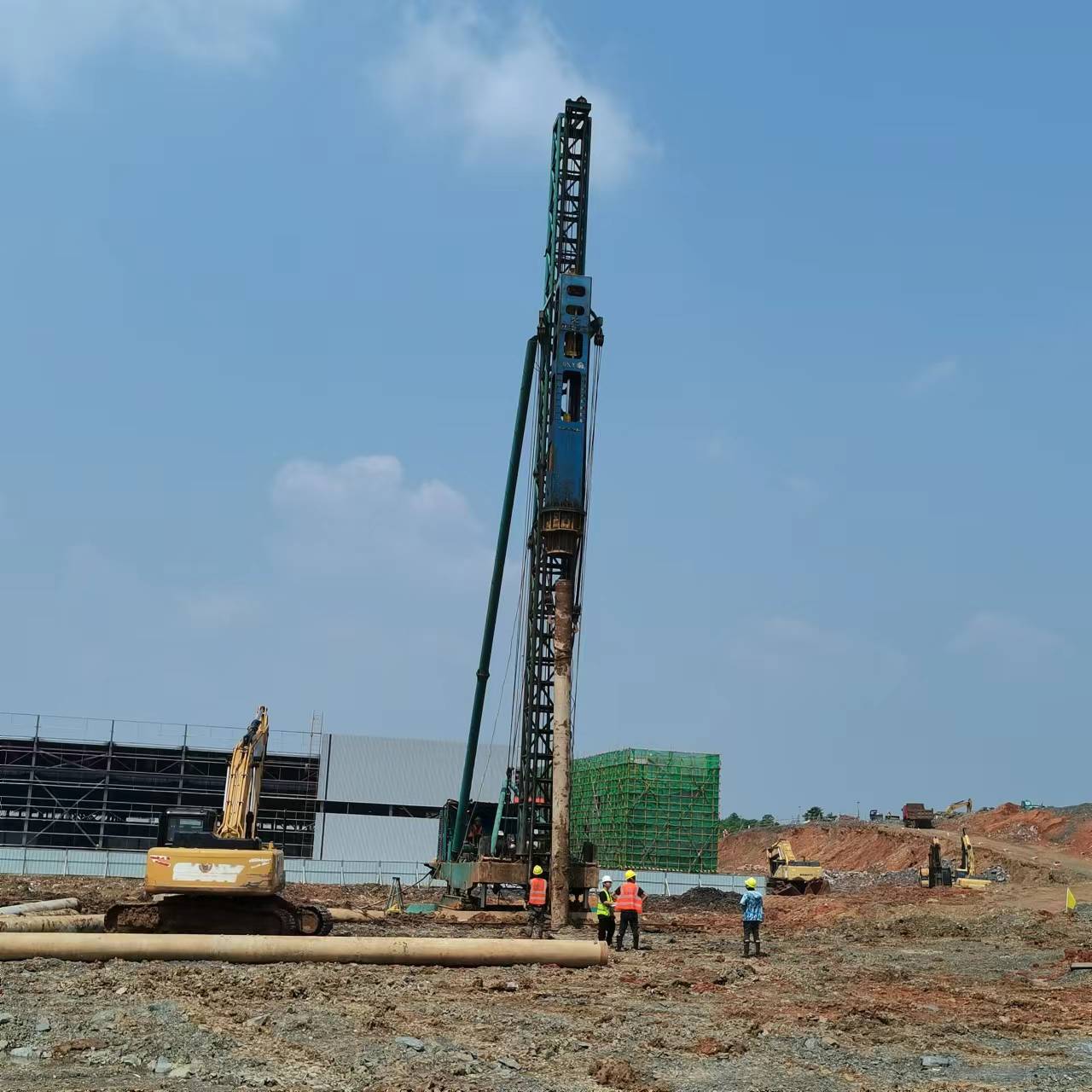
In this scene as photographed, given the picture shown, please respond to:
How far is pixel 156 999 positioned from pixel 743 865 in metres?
78.5

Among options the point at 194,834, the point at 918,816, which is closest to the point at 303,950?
the point at 194,834

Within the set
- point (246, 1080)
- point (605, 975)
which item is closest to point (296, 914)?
point (605, 975)

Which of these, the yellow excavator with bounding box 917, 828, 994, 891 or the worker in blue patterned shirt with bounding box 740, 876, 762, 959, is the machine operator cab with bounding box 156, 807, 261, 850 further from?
the yellow excavator with bounding box 917, 828, 994, 891

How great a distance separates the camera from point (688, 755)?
5503 centimetres

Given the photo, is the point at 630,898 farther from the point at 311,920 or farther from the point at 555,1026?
the point at 555,1026

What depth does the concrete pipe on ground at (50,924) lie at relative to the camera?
19.2m

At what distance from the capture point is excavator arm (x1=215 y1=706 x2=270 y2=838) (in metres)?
22.1

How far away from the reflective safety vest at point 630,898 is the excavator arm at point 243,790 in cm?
679

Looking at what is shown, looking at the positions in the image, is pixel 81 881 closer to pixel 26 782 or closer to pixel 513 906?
pixel 513 906

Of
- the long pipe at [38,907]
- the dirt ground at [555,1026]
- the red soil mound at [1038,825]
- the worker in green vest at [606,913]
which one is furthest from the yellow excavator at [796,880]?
the long pipe at [38,907]

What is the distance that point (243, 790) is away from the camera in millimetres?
22219

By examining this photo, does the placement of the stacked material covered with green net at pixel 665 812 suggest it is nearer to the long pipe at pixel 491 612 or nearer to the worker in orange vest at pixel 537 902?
the long pipe at pixel 491 612

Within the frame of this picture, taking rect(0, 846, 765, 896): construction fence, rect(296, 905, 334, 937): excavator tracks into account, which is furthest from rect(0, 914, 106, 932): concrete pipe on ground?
rect(0, 846, 765, 896): construction fence

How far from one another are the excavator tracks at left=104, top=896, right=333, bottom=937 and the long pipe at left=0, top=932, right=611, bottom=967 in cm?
330
